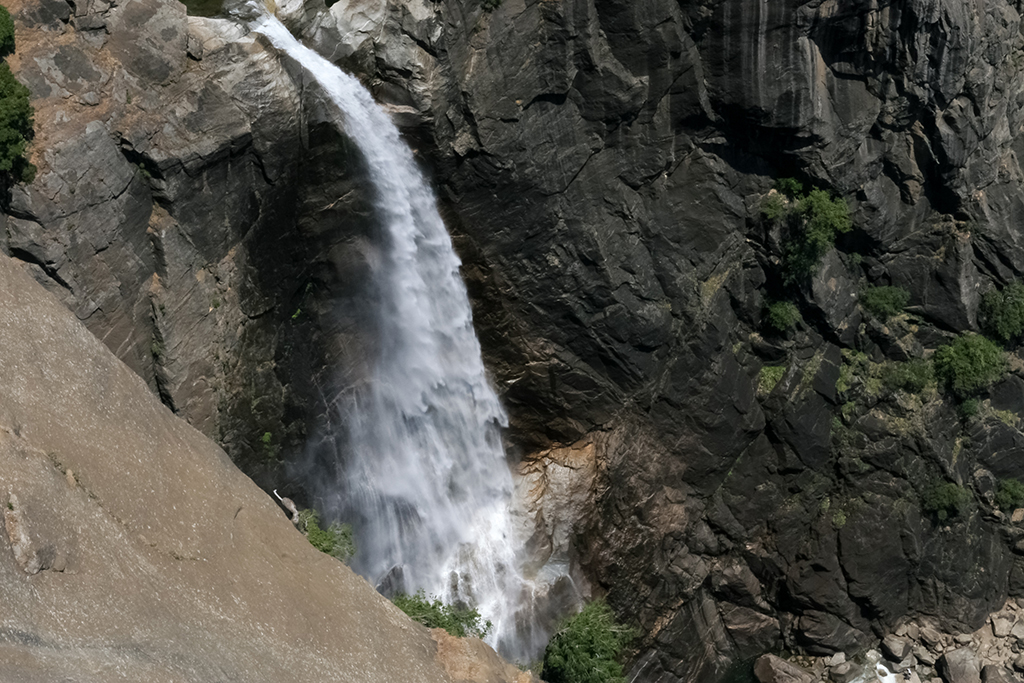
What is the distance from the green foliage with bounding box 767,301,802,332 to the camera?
3105 centimetres

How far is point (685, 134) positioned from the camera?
29.2 metres

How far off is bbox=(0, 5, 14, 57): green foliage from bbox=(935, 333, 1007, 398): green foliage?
1206 inches

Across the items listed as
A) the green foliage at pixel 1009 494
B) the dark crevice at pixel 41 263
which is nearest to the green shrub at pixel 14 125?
the dark crevice at pixel 41 263

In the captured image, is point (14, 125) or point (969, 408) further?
point (969, 408)

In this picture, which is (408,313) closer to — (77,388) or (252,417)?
(252,417)

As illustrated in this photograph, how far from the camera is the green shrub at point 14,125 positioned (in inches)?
723

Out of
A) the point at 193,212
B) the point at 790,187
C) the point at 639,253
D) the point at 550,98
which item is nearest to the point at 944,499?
the point at 790,187

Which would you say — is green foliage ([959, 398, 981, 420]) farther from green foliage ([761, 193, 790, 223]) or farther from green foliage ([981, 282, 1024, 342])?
green foliage ([761, 193, 790, 223])

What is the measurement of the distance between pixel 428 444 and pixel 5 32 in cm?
1542

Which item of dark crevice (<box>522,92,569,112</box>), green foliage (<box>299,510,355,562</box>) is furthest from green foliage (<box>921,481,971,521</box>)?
green foliage (<box>299,510,355,562</box>)

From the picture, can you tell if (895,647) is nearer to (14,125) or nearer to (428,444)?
(428,444)

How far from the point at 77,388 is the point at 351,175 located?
413 inches

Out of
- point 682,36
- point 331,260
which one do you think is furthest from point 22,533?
point 682,36

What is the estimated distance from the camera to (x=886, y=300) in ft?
106
